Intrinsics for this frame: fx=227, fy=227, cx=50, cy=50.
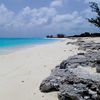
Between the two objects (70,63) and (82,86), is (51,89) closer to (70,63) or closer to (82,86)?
(82,86)

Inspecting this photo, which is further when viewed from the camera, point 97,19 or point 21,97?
point 97,19

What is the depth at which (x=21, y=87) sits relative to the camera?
5996 mm

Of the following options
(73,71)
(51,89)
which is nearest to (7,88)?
(51,89)

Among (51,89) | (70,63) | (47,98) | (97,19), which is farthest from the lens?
(97,19)

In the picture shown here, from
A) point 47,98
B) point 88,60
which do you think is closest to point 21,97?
point 47,98

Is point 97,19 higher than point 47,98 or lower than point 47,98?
higher

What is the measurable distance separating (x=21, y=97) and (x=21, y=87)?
0.77 metres

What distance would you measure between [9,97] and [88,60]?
2867 millimetres

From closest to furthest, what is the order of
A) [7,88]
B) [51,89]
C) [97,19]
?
[51,89] < [7,88] < [97,19]

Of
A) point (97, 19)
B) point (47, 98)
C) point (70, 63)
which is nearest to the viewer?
point (47, 98)

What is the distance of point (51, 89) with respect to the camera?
5539mm

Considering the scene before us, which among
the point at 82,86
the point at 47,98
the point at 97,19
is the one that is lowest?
the point at 47,98

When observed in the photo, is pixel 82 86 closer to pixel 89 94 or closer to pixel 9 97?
pixel 89 94

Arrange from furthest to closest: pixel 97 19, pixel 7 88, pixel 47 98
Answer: pixel 97 19
pixel 7 88
pixel 47 98
